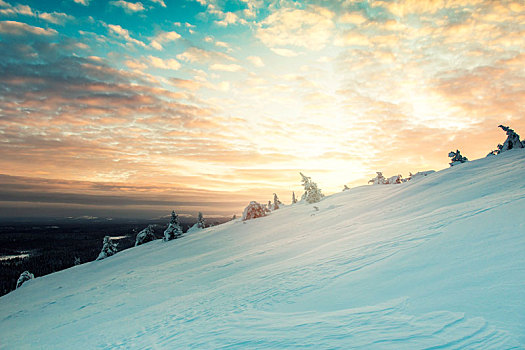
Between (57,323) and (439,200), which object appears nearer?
(439,200)

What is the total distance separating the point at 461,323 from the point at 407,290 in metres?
1.21

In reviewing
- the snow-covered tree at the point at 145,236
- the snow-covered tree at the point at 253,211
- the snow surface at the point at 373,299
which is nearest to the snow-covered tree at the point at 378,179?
the snow-covered tree at the point at 253,211

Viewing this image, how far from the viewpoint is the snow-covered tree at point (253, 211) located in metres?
32.0

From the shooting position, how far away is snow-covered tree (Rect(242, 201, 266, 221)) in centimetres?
3198

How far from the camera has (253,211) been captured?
32.4 metres

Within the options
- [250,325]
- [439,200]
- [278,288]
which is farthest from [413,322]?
[439,200]

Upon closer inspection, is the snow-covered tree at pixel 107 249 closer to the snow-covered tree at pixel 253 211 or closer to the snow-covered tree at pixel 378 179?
the snow-covered tree at pixel 253 211

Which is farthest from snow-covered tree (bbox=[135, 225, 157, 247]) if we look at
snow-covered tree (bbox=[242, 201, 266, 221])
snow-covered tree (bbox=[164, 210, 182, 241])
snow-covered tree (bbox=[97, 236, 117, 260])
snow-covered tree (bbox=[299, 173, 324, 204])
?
snow-covered tree (bbox=[299, 173, 324, 204])

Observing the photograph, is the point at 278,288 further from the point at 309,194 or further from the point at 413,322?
the point at 309,194

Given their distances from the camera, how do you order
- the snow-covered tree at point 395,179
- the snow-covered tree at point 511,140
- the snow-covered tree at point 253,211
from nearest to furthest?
the snow-covered tree at point 511,140 → the snow-covered tree at point 395,179 → the snow-covered tree at point 253,211

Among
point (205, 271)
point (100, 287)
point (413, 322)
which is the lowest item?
point (100, 287)

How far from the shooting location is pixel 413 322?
324cm

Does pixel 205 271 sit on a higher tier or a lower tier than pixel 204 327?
lower

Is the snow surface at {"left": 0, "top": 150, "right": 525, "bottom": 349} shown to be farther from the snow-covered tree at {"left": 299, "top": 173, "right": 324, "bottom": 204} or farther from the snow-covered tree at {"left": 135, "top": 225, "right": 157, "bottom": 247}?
the snow-covered tree at {"left": 135, "top": 225, "right": 157, "bottom": 247}
